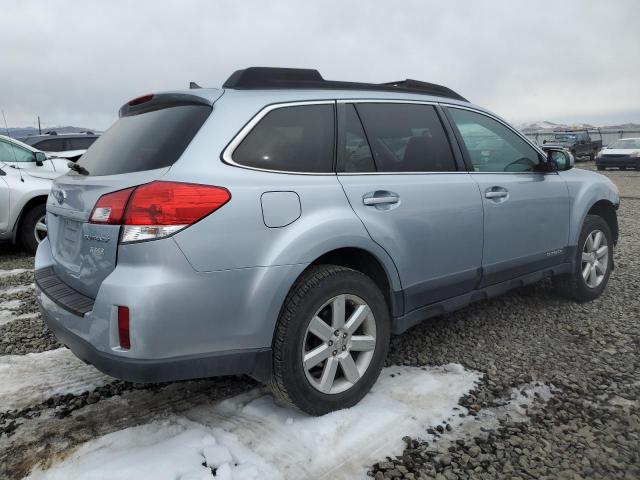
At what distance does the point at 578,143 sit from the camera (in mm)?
26984

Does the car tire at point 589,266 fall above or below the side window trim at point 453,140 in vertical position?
below

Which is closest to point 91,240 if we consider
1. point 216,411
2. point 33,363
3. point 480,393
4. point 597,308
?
point 216,411

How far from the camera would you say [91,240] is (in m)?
2.16

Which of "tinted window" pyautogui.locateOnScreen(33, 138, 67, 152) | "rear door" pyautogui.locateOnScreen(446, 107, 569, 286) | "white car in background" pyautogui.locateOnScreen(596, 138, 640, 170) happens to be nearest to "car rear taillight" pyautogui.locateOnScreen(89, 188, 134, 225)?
"rear door" pyautogui.locateOnScreen(446, 107, 569, 286)

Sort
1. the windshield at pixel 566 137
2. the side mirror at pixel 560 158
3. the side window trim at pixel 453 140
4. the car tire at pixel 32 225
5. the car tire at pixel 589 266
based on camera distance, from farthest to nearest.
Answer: the windshield at pixel 566 137
the car tire at pixel 32 225
the car tire at pixel 589 266
the side mirror at pixel 560 158
the side window trim at pixel 453 140

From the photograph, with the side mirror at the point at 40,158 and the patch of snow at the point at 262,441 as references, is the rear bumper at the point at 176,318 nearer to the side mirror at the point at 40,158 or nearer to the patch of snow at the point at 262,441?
the patch of snow at the point at 262,441

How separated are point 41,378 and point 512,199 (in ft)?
10.5

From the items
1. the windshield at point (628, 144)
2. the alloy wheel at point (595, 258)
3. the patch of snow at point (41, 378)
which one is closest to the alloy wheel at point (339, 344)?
the patch of snow at point (41, 378)

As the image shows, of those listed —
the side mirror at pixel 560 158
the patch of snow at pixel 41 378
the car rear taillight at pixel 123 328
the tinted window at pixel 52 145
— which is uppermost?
the tinted window at pixel 52 145

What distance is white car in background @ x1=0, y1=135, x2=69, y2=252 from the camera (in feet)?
20.9

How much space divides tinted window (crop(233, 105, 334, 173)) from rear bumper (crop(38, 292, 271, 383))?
85 centimetres

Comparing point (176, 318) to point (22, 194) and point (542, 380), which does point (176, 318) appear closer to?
point (542, 380)

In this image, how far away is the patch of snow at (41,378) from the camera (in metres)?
2.75

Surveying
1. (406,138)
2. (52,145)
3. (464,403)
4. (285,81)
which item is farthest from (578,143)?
(285,81)
